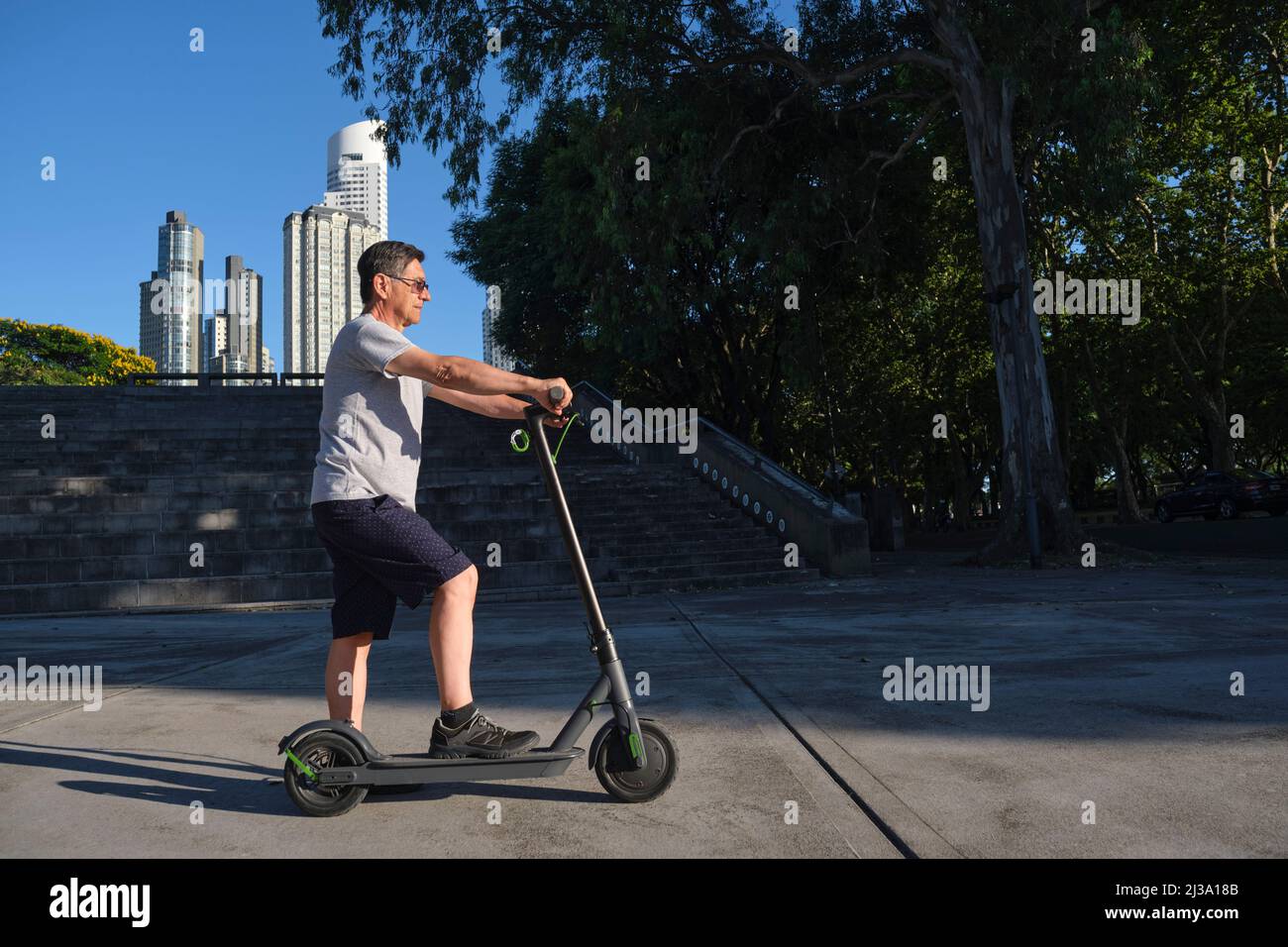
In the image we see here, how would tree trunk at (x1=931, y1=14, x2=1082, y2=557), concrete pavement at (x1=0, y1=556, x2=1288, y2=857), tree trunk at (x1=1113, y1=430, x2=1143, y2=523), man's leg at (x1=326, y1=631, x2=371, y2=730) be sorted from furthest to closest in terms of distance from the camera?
tree trunk at (x1=1113, y1=430, x2=1143, y2=523)
tree trunk at (x1=931, y1=14, x2=1082, y2=557)
man's leg at (x1=326, y1=631, x2=371, y2=730)
concrete pavement at (x1=0, y1=556, x2=1288, y2=857)

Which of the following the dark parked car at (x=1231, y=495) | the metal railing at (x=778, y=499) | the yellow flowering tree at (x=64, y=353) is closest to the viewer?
the metal railing at (x=778, y=499)

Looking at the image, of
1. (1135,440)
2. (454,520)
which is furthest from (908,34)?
(1135,440)

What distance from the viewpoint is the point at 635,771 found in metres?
3.22

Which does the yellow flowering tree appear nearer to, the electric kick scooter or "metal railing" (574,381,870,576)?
"metal railing" (574,381,870,576)

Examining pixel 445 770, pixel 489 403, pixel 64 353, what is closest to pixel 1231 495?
pixel 489 403

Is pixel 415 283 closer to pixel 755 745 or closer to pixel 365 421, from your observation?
pixel 365 421

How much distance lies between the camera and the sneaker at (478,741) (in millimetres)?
3176

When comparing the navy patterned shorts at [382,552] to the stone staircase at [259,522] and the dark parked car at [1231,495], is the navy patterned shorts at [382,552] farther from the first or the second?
the dark parked car at [1231,495]

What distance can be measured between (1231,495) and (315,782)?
30.6m

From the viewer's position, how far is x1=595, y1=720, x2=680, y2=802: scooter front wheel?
3.23m

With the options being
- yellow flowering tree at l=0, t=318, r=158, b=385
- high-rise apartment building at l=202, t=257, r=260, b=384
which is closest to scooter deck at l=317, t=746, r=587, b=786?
yellow flowering tree at l=0, t=318, r=158, b=385

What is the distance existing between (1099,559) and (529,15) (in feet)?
40.0

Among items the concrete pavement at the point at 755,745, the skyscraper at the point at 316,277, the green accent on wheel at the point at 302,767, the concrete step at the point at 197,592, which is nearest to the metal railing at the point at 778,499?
the concrete step at the point at 197,592

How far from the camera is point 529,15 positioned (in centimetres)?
1650
